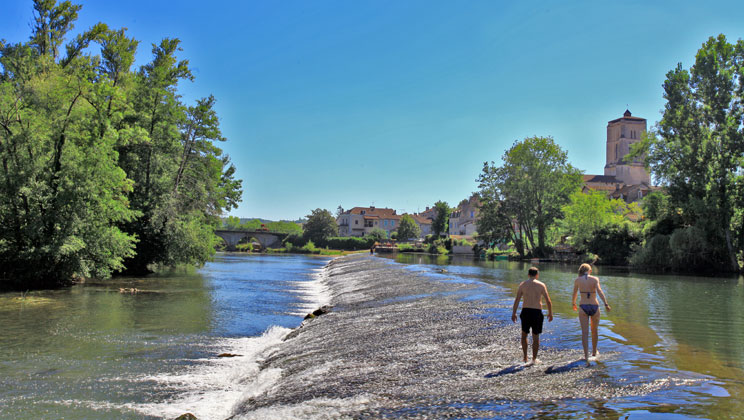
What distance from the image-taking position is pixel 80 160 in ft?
76.0

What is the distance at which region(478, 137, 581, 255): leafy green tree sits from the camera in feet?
225

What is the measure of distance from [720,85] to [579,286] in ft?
131

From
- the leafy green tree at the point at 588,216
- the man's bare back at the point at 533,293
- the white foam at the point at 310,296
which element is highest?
the leafy green tree at the point at 588,216

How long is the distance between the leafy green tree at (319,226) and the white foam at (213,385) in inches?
4092

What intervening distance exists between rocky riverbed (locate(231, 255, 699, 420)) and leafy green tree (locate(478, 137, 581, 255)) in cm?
5639

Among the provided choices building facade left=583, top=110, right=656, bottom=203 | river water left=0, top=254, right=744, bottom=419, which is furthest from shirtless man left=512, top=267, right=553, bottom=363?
building facade left=583, top=110, right=656, bottom=203

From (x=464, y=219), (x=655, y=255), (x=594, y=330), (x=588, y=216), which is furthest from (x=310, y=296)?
(x=464, y=219)

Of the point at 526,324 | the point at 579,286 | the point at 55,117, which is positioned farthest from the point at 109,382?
the point at 55,117

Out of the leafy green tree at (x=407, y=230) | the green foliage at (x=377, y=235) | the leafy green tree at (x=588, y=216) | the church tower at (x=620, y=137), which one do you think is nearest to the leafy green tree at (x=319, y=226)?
the green foliage at (x=377, y=235)

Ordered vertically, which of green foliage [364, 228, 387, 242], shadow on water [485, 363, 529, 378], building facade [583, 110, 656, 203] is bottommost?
shadow on water [485, 363, 529, 378]

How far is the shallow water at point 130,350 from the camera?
8852mm

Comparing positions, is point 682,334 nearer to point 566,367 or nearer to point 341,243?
point 566,367

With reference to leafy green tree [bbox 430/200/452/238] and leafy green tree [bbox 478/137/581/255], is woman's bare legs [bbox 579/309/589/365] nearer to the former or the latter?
leafy green tree [bbox 478/137/581/255]

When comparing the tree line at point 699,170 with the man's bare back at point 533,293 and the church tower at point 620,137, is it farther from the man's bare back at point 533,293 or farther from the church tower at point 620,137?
the church tower at point 620,137
